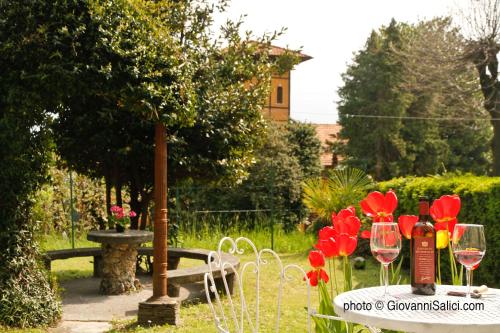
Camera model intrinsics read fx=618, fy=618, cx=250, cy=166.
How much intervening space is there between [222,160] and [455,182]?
142 inches

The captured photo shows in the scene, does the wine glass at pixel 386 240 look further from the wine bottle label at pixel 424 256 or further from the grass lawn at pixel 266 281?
the grass lawn at pixel 266 281

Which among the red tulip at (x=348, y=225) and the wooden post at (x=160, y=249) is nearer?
the red tulip at (x=348, y=225)

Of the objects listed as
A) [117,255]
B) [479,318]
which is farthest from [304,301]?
[479,318]

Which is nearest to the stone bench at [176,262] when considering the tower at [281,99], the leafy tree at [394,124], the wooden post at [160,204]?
the wooden post at [160,204]

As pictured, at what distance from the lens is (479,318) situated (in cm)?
232

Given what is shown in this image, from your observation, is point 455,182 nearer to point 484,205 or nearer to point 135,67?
point 484,205

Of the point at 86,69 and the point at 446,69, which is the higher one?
the point at 446,69

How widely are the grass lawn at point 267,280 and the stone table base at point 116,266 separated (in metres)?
1.22

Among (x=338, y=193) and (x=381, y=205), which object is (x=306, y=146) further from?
(x=381, y=205)

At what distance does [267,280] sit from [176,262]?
5.08ft

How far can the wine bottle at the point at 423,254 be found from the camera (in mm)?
2594

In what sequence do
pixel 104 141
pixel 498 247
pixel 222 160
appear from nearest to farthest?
1. pixel 498 247
2. pixel 104 141
3. pixel 222 160

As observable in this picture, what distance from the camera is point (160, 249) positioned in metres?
6.64

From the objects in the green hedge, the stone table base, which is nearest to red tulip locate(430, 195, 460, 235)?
the green hedge
